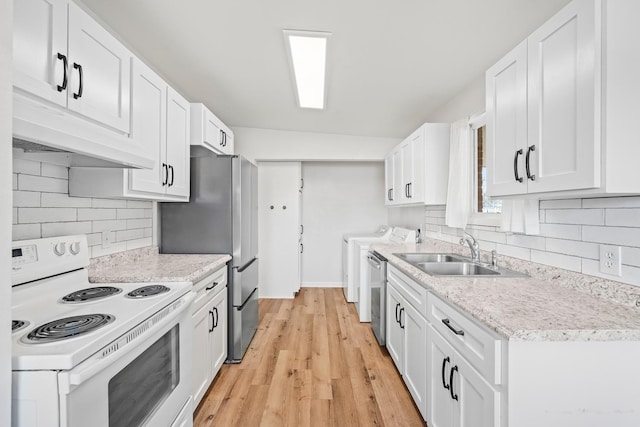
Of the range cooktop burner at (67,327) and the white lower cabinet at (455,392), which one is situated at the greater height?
the range cooktop burner at (67,327)

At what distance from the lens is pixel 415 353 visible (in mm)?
1898

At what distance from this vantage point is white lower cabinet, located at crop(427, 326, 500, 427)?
1083 millimetres

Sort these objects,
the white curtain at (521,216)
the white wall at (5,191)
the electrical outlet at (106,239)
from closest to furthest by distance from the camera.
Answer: the white wall at (5,191) < the white curtain at (521,216) < the electrical outlet at (106,239)

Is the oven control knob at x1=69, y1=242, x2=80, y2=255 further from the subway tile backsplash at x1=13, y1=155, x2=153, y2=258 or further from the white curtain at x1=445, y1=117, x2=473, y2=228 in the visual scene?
the white curtain at x1=445, y1=117, x2=473, y2=228

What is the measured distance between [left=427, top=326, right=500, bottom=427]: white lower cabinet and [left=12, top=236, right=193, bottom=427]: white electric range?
1.25 m

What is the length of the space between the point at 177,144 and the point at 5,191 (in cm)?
174

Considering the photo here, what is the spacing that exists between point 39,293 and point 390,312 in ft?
7.37

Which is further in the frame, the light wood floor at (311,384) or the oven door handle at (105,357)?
the light wood floor at (311,384)

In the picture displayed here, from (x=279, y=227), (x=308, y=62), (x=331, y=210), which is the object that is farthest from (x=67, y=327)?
(x=331, y=210)

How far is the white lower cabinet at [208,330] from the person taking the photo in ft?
6.21

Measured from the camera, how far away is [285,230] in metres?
4.53

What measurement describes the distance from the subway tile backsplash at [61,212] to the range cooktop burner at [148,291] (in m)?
0.58

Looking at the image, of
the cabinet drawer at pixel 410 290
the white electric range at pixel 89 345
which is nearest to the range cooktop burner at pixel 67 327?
the white electric range at pixel 89 345

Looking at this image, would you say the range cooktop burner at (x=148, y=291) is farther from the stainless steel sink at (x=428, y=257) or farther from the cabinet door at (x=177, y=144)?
the stainless steel sink at (x=428, y=257)
